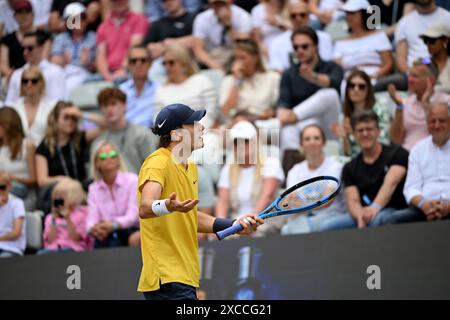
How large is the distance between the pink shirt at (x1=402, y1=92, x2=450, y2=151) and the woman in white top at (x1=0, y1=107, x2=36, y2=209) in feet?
11.6

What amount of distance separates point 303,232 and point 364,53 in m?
1.84

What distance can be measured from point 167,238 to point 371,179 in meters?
3.04

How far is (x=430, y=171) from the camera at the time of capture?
8.56 metres

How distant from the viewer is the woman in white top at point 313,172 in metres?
9.08

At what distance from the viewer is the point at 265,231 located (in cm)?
930

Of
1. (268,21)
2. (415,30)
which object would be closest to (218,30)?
(268,21)

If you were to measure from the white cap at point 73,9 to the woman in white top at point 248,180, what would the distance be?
3041mm

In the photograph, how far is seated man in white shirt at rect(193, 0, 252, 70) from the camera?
10.9 meters

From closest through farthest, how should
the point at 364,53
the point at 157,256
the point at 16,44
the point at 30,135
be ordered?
1. the point at 157,256
2. the point at 364,53
3. the point at 30,135
4. the point at 16,44

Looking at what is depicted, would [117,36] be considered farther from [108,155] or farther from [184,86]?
[108,155]

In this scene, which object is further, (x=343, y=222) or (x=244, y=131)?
(x=244, y=131)

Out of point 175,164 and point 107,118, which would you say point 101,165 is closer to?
point 107,118
